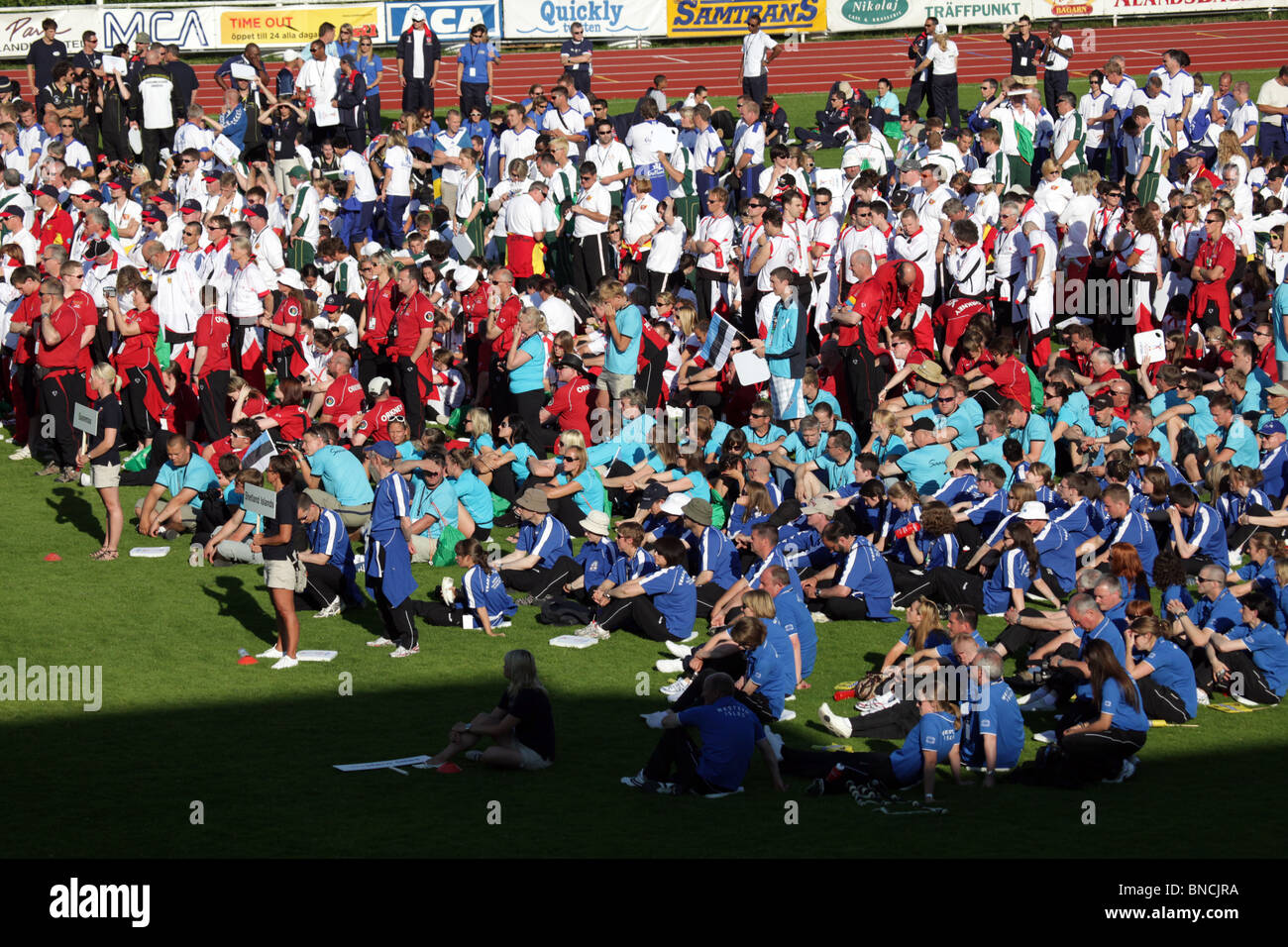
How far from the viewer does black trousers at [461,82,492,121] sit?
25375 mm

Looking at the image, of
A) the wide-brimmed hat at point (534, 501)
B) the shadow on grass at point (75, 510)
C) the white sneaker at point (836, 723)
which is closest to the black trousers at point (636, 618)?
the wide-brimmed hat at point (534, 501)

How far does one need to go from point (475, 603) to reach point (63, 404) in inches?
237

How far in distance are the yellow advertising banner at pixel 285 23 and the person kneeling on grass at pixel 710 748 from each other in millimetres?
27399

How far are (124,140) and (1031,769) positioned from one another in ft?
64.0

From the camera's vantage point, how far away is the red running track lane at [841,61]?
34.5 metres

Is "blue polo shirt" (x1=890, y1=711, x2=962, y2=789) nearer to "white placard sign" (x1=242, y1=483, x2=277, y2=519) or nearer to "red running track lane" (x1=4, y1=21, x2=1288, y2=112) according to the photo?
"white placard sign" (x1=242, y1=483, x2=277, y2=519)

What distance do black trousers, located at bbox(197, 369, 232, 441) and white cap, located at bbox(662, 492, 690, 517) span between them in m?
5.54

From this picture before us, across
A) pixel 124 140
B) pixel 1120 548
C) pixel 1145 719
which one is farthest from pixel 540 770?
pixel 124 140

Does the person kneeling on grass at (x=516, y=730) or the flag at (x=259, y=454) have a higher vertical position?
the flag at (x=259, y=454)

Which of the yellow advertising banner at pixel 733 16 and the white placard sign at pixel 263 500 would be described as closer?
the white placard sign at pixel 263 500

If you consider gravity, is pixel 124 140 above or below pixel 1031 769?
above

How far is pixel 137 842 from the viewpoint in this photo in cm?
922

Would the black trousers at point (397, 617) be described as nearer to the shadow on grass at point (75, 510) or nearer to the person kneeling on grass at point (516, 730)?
the person kneeling on grass at point (516, 730)
